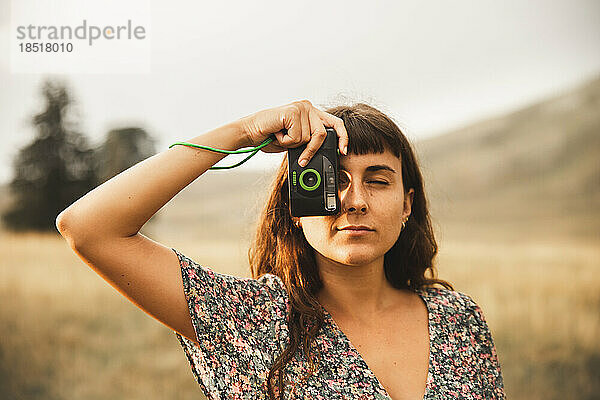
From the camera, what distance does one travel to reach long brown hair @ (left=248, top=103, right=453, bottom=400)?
105 centimetres

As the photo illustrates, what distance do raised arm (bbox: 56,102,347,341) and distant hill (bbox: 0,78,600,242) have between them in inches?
50.1

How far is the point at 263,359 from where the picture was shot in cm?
97

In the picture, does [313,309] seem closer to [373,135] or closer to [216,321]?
[216,321]

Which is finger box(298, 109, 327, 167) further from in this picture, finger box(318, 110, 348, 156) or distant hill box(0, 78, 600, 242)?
distant hill box(0, 78, 600, 242)

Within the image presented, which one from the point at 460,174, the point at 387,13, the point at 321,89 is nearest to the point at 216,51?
the point at 321,89

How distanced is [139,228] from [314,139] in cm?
29

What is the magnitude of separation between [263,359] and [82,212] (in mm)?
345

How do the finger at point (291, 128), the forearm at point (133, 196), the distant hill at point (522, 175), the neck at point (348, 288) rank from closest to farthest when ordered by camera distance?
the forearm at point (133, 196) → the finger at point (291, 128) → the neck at point (348, 288) → the distant hill at point (522, 175)

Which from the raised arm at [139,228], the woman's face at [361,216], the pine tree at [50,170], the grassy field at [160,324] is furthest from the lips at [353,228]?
the pine tree at [50,170]

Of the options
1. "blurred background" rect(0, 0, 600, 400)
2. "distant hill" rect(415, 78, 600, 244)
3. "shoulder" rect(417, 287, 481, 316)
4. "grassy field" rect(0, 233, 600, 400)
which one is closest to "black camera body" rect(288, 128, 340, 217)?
"shoulder" rect(417, 287, 481, 316)

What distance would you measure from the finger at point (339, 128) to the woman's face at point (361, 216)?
4 cm

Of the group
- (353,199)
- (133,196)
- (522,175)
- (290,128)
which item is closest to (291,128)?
(290,128)

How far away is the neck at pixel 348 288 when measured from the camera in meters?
1.14

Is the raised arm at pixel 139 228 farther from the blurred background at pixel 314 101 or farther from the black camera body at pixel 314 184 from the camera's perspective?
the blurred background at pixel 314 101
